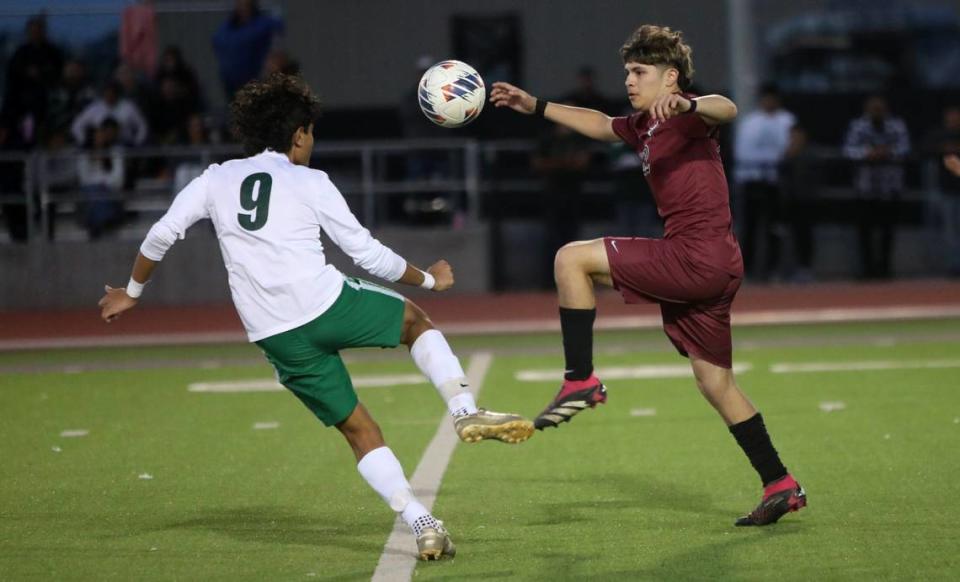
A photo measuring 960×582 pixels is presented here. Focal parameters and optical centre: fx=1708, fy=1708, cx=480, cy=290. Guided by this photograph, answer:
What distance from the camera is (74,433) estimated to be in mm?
10445

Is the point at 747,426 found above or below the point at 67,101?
below

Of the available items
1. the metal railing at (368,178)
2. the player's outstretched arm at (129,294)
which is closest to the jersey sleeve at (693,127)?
the player's outstretched arm at (129,294)

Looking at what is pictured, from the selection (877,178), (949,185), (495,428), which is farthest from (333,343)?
(949,185)

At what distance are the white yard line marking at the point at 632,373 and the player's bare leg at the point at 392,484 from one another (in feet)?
19.4

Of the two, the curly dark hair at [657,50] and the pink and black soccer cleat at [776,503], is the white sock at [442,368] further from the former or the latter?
the curly dark hair at [657,50]

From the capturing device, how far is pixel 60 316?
64.4ft

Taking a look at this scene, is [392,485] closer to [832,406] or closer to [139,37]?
[832,406]

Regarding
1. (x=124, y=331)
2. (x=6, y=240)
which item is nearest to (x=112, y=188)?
(x=6, y=240)

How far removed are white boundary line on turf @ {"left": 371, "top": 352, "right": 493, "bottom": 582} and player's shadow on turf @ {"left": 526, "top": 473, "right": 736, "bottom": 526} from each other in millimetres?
554

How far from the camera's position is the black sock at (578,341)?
7.25 m

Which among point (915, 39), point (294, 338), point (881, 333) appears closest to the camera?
point (294, 338)

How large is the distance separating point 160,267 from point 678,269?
13.8 meters

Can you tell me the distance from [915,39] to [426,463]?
16859mm

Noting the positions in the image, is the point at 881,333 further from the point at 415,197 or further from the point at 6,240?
the point at 6,240
